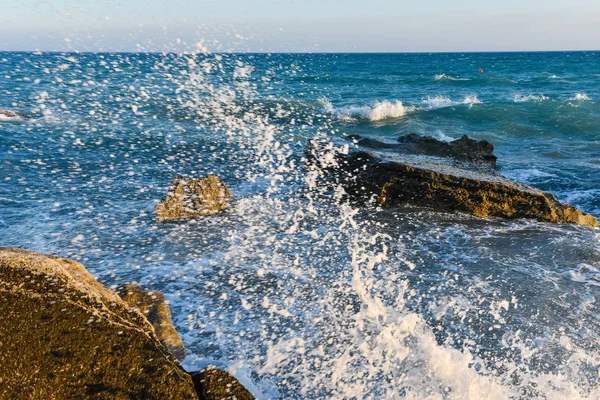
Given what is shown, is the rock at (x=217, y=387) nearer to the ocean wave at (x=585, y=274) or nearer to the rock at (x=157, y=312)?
the rock at (x=157, y=312)

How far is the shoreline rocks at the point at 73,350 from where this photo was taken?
80.3 inches

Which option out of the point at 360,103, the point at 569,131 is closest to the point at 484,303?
the point at 569,131

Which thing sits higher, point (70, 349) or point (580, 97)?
point (70, 349)

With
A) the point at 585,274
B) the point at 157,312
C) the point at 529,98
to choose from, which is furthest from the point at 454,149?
the point at 529,98

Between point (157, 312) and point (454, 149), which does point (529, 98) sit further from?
point (157, 312)

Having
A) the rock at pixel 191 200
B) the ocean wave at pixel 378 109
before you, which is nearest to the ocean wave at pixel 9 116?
the rock at pixel 191 200

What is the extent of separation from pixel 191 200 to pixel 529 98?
71.5 ft

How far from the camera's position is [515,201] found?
651 cm

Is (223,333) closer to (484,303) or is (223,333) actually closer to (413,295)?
(413,295)

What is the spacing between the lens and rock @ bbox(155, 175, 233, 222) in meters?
6.26

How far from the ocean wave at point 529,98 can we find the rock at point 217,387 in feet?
75.8

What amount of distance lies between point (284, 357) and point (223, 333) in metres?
0.55

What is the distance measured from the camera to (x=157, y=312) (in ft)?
11.2

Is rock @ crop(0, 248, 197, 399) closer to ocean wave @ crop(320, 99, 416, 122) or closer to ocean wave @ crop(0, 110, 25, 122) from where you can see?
ocean wave @ crop(0, 110, 25, 122)
